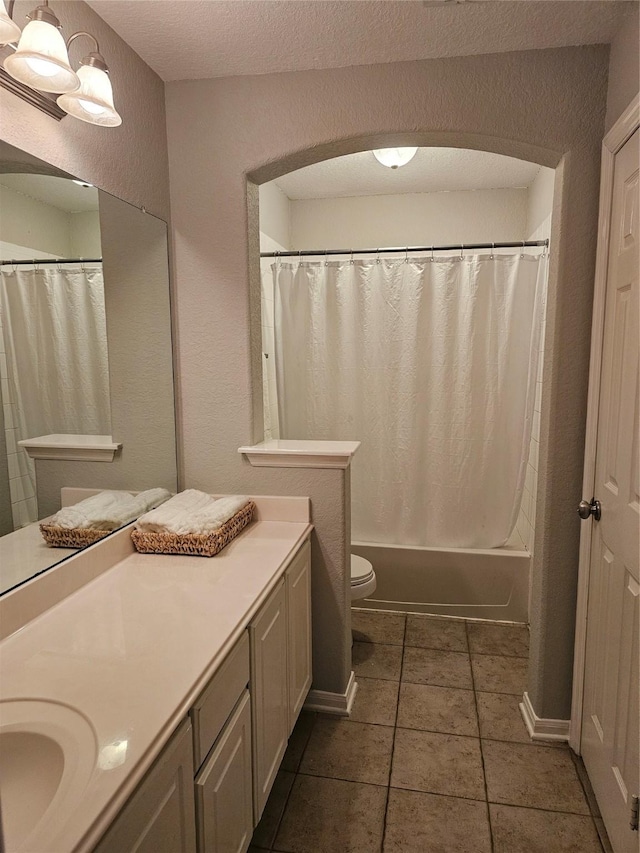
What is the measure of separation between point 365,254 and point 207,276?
114 centimetres

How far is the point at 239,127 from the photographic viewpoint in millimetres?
1966

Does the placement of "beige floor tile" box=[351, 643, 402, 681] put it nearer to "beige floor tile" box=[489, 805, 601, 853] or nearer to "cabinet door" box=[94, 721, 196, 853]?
"beige floor tile" box=[489, 805, 601, 853]

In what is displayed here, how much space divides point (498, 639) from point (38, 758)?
2.29 metres

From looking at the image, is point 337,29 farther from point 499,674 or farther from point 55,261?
point 499,674

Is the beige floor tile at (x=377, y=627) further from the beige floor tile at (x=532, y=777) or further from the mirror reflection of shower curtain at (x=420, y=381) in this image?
the beige floor tile at (x=532, y=777)

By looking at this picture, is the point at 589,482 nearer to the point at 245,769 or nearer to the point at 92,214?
the point at 245,769

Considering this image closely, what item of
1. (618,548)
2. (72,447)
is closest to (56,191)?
(72,447)

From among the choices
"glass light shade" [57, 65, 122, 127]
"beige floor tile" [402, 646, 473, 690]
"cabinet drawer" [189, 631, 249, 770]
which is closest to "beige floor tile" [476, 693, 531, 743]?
"beige floor tile" [402, 646, 473, 690]

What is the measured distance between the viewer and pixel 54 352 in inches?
56.6

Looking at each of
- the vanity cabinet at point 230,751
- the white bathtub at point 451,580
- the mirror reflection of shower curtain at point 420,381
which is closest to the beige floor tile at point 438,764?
the vanity cabinet at point 230,751

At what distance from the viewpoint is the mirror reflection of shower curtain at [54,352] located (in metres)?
1.29

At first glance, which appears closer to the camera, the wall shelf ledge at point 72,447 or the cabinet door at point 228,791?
the cabinet door at point 228,791

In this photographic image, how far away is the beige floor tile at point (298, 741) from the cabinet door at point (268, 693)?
0.82ft

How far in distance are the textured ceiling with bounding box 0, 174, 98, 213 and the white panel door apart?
1570mm
